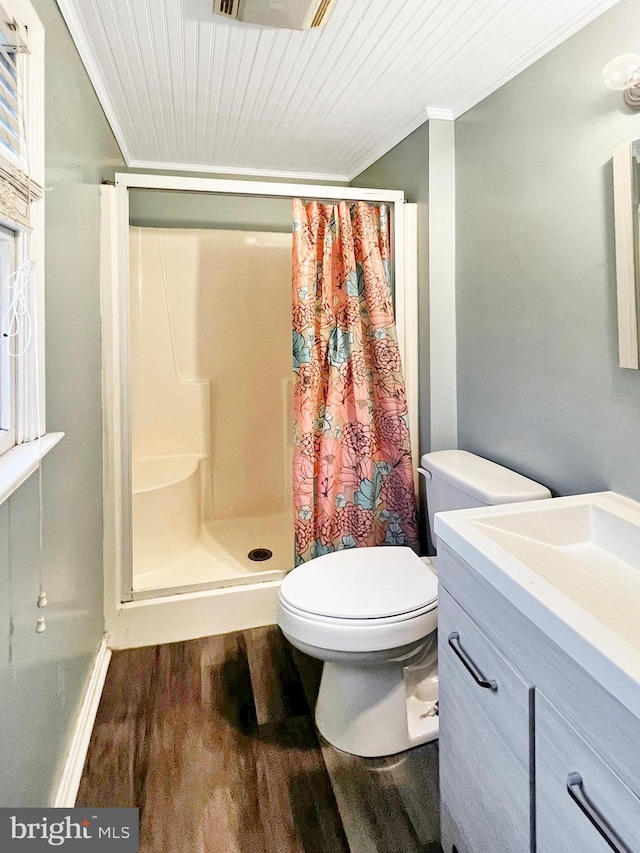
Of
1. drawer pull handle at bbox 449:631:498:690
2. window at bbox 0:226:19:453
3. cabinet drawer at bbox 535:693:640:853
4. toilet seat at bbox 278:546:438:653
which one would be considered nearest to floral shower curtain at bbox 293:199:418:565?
toilet seat at bbox 278:546:438:653

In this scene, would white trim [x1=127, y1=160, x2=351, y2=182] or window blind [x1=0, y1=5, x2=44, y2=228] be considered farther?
white trim [x1=127, y1=160, x2=351, y2=182]

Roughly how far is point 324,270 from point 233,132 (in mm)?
771

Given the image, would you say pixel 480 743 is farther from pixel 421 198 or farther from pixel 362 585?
pixel 421 198

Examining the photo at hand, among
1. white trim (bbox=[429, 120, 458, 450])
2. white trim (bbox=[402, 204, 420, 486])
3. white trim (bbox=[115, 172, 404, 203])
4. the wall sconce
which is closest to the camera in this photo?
the wall sconce

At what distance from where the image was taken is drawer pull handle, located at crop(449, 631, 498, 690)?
90cm

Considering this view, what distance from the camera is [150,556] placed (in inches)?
92.9

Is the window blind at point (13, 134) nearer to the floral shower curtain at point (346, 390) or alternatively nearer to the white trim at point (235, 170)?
the floral shower curtain at point (346, 390)

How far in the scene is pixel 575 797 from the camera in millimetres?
686

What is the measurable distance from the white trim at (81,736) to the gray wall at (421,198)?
148 centimetres

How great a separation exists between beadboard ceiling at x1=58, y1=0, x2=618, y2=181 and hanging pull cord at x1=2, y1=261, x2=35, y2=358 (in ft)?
2.74

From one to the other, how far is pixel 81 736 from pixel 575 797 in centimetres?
134

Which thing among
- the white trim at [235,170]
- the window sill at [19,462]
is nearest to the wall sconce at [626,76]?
the window sill at [19,462]

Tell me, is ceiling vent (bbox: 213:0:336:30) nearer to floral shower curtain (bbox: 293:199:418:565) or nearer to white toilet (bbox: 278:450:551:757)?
floral shower curtain (bbox: 293:199:418:565)

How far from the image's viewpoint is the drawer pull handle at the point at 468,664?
0.90 metres
